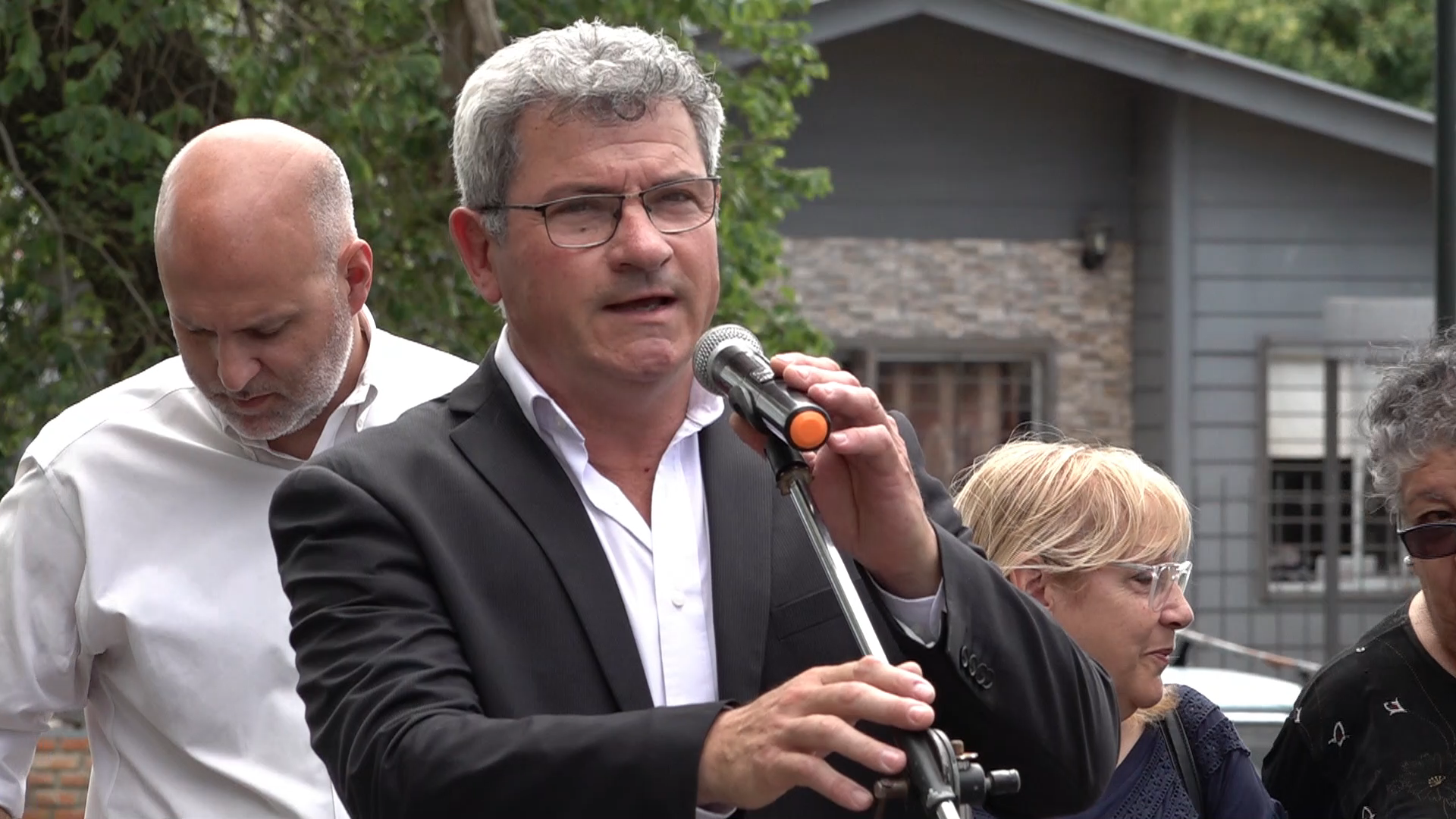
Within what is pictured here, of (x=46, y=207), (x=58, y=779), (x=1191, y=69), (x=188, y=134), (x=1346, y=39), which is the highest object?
(x=1346, y=39)

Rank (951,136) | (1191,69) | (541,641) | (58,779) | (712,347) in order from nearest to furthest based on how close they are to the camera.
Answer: (712,347)
(541,641)
(58,779)
(1191,69)
(951,136)

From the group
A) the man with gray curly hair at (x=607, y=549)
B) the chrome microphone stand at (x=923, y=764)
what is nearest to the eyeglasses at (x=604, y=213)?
the man with gray curly hair at (x=607, y=549)

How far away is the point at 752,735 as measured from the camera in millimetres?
2014

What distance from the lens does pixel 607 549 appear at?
2.52m

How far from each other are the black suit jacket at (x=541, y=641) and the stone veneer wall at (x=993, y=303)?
11110 millimetres

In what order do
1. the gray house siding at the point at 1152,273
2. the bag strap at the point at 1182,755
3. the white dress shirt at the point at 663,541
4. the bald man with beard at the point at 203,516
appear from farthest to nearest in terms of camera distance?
1. the gray house siding at the point at 1152,273
2. the bag strap at the point at 1182,755
3. the bald man with beard at the point at 203,516
4. the white dress shirt at the point at 663,541

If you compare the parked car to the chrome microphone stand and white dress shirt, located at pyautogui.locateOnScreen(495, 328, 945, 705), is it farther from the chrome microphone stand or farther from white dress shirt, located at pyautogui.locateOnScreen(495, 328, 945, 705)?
the chrome microphone stand

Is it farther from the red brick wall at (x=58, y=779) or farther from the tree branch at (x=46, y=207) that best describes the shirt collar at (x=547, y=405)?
the red brick wall at (x=58, y=779)

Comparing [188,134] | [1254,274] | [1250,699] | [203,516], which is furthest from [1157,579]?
[1254,274]

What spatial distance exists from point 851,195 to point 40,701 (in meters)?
10.8

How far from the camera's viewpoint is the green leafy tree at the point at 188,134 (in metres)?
7.39

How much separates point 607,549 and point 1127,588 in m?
1.43

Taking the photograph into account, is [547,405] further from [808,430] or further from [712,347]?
[808,430]

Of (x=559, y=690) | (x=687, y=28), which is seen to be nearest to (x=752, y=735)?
(x=559, y=690)
